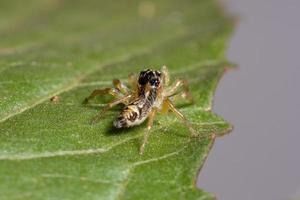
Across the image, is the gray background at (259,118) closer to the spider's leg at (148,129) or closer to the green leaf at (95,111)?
the green leaf at (95,111)

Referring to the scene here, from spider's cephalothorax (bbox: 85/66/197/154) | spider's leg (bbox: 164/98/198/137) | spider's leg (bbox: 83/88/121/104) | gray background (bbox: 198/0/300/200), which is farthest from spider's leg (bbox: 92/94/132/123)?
gray background (bbox: 198/0/300/200)

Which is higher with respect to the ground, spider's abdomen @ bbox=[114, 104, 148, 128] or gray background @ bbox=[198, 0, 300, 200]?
gray background @ bbox=[198, 0, 300, 200]

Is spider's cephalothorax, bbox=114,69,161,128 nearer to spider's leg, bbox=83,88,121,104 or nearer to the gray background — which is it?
spider's leg, bbox=83,88,121,104

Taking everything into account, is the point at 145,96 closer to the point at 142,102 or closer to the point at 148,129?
the point at 142,102

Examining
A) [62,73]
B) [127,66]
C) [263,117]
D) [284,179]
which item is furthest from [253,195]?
[62,73]

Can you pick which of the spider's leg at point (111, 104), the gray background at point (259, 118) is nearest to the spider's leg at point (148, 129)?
the spider's leg at point (111, 104)

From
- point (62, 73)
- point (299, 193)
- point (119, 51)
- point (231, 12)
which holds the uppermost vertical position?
point (231, 12)

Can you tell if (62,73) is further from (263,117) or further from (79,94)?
(263,117)
